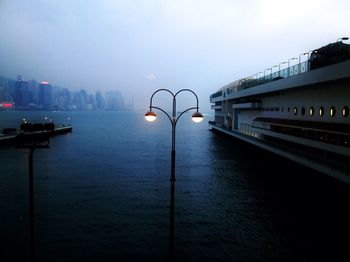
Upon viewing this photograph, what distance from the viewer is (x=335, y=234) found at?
18.9m

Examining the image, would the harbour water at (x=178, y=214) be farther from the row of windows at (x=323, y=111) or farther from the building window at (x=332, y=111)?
the building window at (x=332, y=111)

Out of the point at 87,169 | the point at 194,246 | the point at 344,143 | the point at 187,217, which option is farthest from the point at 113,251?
the point at 87,169

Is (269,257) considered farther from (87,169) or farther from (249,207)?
(87,169)

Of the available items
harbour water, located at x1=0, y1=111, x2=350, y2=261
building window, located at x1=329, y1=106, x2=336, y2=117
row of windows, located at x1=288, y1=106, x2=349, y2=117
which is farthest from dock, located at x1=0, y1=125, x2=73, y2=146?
building window, located at x1=329, y1=106, x2=336, y2=117

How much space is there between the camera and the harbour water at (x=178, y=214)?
54.6ft

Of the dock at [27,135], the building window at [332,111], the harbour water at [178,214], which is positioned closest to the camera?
the dock at [27,135]

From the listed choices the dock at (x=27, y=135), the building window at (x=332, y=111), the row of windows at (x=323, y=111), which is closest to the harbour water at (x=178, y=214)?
the dock at (x=27, y=135)

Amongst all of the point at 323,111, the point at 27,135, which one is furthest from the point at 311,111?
the point at 27,135

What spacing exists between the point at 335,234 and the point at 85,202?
54.7 ft

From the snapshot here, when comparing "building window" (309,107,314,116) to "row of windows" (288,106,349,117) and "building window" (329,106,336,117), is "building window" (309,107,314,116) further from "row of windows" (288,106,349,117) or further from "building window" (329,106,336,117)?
"building window" (329,106,336,117)

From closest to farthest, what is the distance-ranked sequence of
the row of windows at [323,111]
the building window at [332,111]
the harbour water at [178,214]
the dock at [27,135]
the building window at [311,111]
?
the dock at [27,135] < the harbour water at [178,214] < the row of windows at [323,111] < the building window at [332,111] < the building window at [311,111]

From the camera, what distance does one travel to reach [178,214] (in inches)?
891

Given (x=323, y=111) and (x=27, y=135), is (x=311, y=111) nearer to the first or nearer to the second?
(x=323, y=111)

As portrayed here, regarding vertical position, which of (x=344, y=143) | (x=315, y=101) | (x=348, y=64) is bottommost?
(x=344, y=143)
